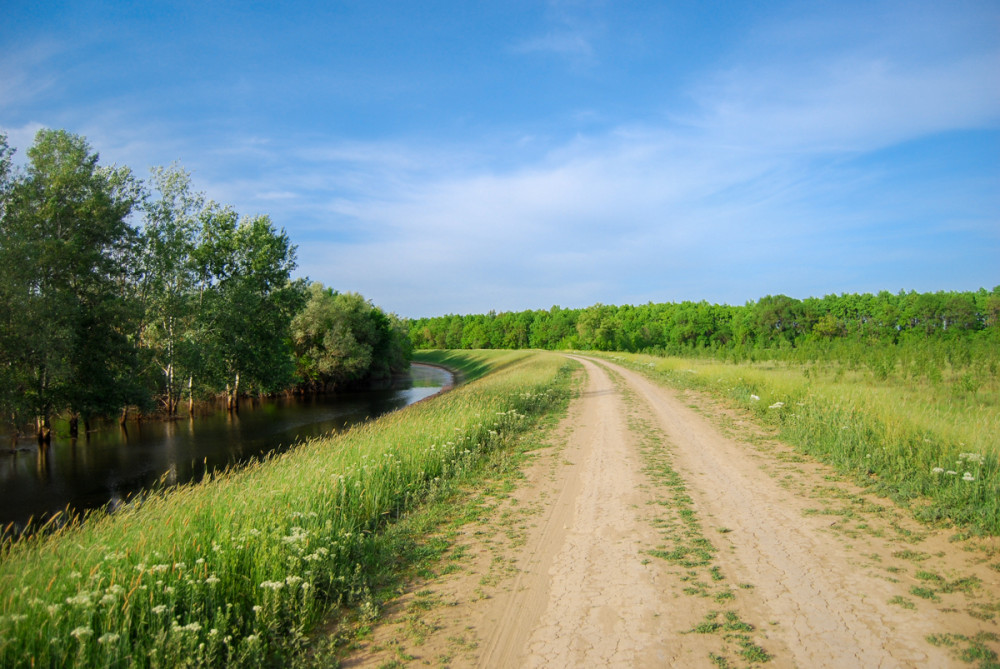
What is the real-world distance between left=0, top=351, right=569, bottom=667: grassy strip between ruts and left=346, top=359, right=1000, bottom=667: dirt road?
36.6 inches

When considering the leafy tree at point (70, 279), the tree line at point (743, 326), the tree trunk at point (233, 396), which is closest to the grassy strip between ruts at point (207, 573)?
the leafy tree at point (70, 279)

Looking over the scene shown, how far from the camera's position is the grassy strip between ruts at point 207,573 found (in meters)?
3.77

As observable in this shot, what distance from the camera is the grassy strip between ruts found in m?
3.77

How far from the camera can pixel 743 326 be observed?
96.7 m

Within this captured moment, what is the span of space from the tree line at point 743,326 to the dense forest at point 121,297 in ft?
121

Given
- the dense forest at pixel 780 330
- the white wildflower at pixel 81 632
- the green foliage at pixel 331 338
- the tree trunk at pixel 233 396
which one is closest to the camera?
the white wildflower at pixel 81 632

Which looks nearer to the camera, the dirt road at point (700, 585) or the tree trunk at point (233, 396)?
the dirt road at point (700, 585)

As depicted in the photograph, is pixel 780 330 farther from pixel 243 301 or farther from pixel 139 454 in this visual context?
pixel 139 454

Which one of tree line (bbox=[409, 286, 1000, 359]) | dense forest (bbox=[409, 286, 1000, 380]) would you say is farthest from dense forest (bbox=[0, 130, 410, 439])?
tree line (bbox=[409, 286, 1000, 359])

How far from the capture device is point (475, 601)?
5.04m

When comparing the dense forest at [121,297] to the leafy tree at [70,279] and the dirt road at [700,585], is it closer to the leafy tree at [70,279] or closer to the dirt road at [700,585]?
the leafy tree at [70,279]

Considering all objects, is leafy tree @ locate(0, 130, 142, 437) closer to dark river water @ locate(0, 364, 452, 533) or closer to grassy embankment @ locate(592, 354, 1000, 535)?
dark river water @ locate(0, 364, 452, 533)

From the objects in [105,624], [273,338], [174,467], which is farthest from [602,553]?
[273,338]

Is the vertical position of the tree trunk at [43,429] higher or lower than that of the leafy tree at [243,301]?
lower
